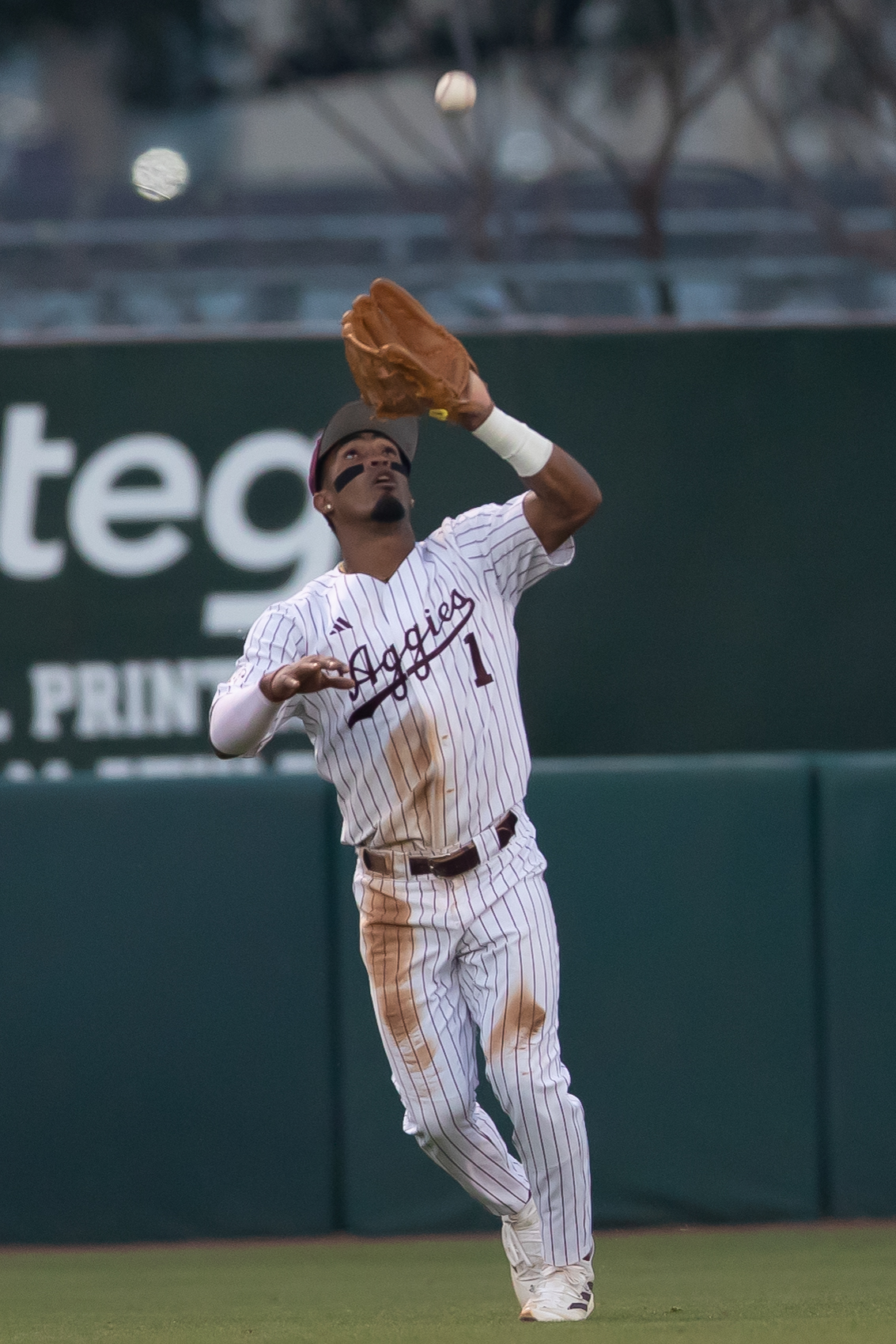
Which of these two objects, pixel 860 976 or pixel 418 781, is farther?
pixel 860 976

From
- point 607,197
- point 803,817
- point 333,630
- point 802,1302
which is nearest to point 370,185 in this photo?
point 607,197

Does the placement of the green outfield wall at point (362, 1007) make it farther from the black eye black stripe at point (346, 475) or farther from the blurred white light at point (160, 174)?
the blurred white light at point (160, 174)

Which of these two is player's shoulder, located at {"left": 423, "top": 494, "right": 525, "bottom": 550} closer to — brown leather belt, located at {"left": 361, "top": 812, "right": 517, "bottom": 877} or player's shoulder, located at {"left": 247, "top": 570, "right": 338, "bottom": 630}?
player's shoulder, located at {"left": 247, "top": 570, "right": 338, "bottom": 630}

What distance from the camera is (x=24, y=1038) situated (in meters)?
4.45

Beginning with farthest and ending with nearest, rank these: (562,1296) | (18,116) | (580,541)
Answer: (18,116) → (580,541) → (562,1296)

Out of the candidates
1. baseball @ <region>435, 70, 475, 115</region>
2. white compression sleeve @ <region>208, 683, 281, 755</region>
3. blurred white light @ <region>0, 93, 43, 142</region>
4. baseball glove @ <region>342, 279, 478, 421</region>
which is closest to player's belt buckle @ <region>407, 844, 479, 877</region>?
white compression sleeve @ <region>208, 683, 281, 755</region>

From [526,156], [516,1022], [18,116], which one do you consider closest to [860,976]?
[516,1022]

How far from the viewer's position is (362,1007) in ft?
14.6

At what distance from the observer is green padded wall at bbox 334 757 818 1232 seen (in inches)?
174

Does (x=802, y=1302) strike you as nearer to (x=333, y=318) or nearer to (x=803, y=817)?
(x=803, y=817)

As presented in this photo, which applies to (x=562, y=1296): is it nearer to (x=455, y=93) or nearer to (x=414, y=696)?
(x=414, y=696)

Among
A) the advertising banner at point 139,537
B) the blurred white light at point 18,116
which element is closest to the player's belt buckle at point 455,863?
the advertising banner at point 139,537

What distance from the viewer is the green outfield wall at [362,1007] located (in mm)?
4422

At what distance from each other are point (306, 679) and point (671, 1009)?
80.2 inches
